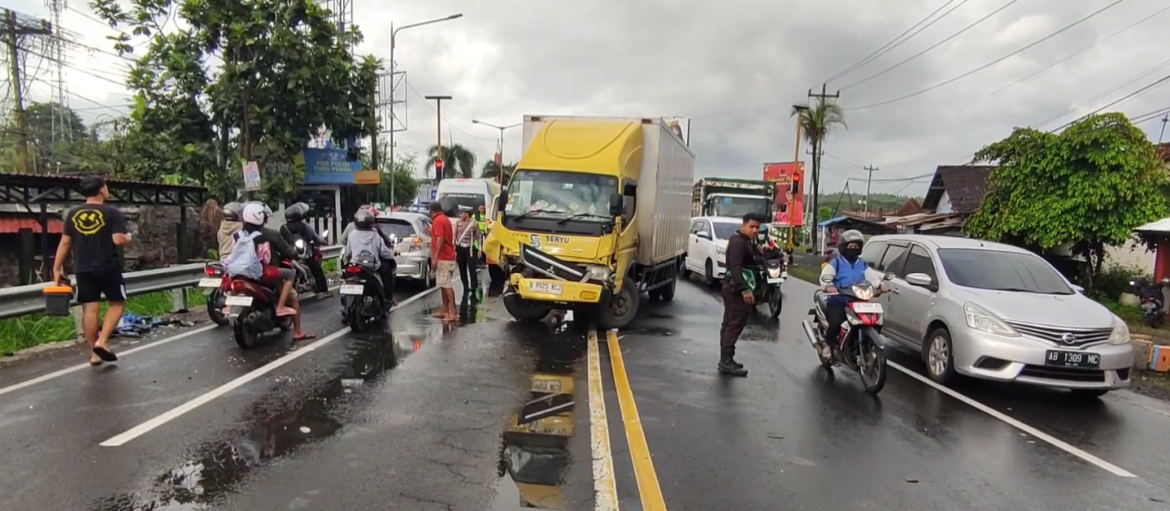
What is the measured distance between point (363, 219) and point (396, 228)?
493 centimetres

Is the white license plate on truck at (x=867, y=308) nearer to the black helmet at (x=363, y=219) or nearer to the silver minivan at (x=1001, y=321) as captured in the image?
the silver minivan at (x=1001, y=321)

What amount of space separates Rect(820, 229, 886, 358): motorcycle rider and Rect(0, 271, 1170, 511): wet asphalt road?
1.71 ft

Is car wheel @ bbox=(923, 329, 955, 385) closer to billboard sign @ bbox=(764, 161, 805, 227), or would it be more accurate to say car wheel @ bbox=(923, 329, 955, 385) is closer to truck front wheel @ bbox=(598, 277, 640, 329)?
truck front wheel @ bbox=(598, 277, 640, 329)

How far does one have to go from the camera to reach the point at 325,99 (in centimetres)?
2150

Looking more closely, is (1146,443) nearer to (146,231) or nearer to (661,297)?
(661,297)

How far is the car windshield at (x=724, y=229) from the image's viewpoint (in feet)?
58.7

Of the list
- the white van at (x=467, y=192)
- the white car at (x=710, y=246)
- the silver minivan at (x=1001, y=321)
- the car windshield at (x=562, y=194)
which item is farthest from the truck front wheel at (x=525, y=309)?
the white van at (x=467, y=192)

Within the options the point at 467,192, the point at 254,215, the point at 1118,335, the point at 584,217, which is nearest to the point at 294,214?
the point at 254,215

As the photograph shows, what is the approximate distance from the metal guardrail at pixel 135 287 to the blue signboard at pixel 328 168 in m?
18.8

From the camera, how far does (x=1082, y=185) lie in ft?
52.6

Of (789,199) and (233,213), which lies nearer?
(233,213)

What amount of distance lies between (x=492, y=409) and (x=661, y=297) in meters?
9.29

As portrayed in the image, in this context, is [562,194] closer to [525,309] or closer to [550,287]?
[550,287]

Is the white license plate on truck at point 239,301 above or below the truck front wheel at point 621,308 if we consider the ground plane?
above
